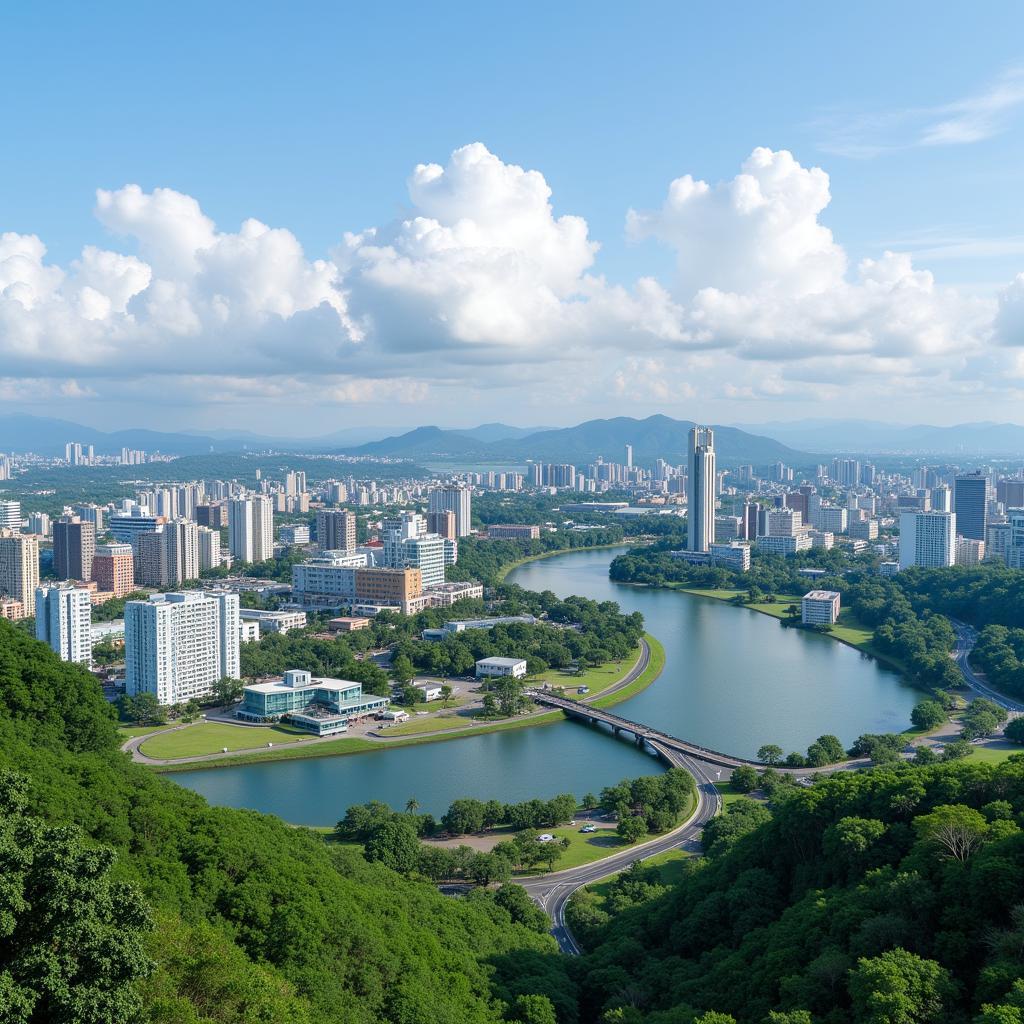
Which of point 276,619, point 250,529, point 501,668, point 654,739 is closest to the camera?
point 654,739

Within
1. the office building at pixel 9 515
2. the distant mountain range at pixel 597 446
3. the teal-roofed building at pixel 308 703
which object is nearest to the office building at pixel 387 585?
the teal-roofed building at pixel 308 703

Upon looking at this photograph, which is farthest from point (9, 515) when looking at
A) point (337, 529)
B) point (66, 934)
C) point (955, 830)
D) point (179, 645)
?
point (955, 830)

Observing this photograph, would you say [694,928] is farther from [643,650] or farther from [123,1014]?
[643,650]

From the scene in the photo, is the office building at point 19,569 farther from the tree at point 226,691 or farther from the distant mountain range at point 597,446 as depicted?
the distant mountain range at point 597,446

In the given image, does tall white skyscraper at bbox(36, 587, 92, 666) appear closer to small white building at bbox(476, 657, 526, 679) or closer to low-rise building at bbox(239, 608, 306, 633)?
low-rise building at bbox(239, 608, 306, 633)

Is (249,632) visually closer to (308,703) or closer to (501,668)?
(308,703)
